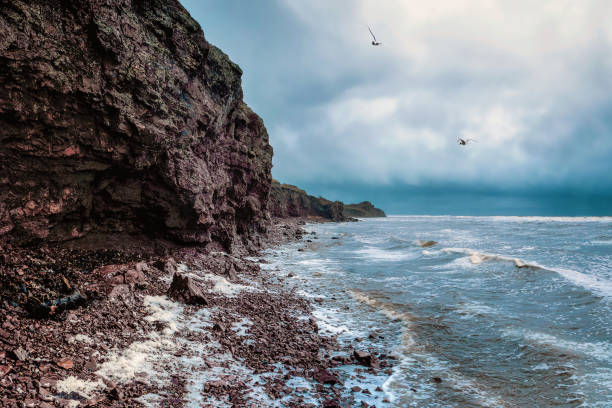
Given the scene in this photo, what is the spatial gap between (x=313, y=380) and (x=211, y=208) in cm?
983

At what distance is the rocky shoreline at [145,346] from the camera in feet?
14.2

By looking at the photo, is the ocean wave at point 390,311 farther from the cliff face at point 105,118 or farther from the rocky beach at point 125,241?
the cliff face at point 105,118

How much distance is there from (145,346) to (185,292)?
9.56 ft

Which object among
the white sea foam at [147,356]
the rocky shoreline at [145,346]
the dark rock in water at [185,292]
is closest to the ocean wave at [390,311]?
the rocky shoreline at [145,346]

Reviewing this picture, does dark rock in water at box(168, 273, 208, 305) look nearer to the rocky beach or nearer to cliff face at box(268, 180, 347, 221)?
the rocky beach


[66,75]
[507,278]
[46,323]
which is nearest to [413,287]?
[507,278]

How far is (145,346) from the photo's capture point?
589 cm

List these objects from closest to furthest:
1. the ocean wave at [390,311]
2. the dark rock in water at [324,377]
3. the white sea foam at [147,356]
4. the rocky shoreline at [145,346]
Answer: the rocky shoreline at [145,346], the white sea foam at [147,356], the dark rock in water at [324,377], the ocean wave at [390,311]

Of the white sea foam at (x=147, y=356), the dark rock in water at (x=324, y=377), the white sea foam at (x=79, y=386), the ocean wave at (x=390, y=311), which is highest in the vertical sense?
the white sea foam at (x=79, y=386)

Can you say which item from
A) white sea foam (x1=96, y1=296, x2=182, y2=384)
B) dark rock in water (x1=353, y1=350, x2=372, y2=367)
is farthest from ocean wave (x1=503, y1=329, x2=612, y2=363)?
white sea foam (x1=96, y1=296, x2=182, y2=384)

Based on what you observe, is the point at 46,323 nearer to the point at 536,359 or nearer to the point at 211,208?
the point at 211,208

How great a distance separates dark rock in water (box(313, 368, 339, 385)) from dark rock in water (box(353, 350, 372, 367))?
1028mm

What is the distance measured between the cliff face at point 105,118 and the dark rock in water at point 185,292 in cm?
378

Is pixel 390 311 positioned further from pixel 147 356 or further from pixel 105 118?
pixel 105 118
